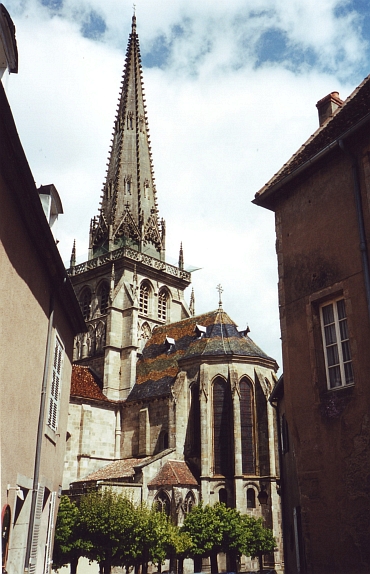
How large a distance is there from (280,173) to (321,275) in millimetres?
2769

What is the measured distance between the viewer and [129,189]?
166 ft

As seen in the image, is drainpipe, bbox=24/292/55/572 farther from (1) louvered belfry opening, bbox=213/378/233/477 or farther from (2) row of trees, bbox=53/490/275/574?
(1) louvered belfry opening, bbox=213/378/233/477

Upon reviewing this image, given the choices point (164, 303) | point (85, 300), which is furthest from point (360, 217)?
Answer: point (85, 300)

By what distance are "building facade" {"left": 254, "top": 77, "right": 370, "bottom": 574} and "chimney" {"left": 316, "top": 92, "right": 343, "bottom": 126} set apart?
1110 millimetres

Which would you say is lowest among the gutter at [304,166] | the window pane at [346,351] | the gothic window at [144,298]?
the window pane at [346,351]

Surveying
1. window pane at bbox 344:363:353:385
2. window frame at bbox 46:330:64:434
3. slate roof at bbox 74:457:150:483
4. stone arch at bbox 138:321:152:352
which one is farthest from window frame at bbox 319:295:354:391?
stone arch at bbox 138:321:152:352

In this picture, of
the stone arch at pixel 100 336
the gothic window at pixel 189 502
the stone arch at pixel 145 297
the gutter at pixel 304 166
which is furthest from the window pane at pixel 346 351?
the stone arch at pixel 145 297

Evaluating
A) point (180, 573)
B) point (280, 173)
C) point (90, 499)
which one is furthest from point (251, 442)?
point (280, 173)

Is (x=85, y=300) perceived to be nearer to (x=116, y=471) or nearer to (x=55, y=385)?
(x=116, y=471)

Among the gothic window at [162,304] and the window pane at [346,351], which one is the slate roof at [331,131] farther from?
the gothic window at [162,304]

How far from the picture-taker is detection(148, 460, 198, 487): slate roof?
99.7ft

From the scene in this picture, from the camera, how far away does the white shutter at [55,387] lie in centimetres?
1127

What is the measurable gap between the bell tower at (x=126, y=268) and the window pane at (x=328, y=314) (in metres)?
31.0

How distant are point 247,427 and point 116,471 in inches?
325
